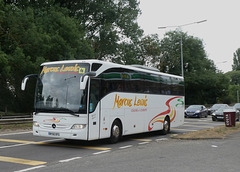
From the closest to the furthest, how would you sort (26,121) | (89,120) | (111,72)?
(89,120)
(111,72)
(26,121)

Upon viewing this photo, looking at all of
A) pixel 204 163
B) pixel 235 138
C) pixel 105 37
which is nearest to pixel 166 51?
pixel 105 37

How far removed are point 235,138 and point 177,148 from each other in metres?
3.84

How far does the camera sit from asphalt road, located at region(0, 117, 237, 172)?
8.11 m

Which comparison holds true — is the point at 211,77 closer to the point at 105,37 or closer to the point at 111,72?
the point at 105,37

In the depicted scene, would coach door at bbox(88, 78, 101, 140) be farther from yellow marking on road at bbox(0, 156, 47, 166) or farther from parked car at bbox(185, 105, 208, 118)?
parked car at bbox(185, 105, 208, 118)

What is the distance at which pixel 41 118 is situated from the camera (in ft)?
39.3

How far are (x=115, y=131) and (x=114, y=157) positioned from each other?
346 cm

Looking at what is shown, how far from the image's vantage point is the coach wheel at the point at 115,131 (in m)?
13.0

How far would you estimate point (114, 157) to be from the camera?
9672 mm

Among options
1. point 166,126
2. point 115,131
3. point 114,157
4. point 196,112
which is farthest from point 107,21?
point 114,157

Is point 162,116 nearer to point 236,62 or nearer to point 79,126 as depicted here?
point 79,126

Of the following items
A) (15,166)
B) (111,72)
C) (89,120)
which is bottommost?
(15,166)

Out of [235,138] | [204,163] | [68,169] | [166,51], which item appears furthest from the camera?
[166,51]

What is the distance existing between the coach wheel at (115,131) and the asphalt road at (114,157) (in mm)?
392
